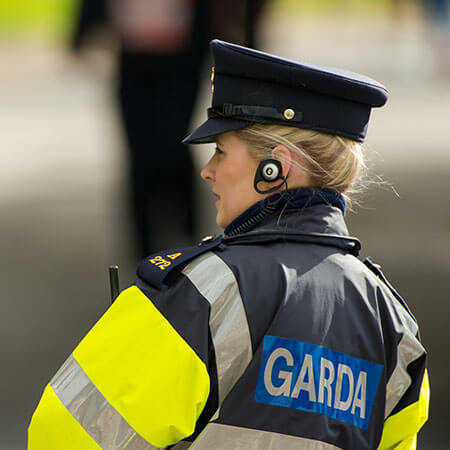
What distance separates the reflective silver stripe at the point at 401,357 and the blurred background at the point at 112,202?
1.44 feet

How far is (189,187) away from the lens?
18.0 feet

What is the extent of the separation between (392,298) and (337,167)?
0.89ft

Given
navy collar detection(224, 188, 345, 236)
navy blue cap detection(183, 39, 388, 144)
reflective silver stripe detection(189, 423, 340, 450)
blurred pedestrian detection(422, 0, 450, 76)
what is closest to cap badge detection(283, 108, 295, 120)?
navy blue cap detection(183, 39, 388, 144)

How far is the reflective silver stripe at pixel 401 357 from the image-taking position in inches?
70.4

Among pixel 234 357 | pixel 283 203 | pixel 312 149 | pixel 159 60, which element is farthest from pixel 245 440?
pixel 159 60

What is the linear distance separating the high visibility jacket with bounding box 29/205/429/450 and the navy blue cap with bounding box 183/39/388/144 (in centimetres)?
18

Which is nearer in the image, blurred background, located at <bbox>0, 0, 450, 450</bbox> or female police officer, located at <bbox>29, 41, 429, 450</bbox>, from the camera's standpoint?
female police officer, located at <bbox>29, 41, 429, 450</bbox>

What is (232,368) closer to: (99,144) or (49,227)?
(49,227)

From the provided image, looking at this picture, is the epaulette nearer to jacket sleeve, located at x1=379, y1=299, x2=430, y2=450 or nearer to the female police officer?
the female police officer

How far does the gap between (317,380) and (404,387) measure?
0.73 feet

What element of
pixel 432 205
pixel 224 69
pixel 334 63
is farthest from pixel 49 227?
pixel 334 63

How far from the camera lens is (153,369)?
162 centimetres

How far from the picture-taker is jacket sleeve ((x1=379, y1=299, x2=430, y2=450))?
70.4 inches

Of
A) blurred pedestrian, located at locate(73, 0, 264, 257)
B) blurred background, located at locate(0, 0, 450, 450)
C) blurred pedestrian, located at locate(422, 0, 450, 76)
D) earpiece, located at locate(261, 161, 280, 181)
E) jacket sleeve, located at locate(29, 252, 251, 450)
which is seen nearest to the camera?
jacket sleeve, located at locate(29, 252, 251, 450)
